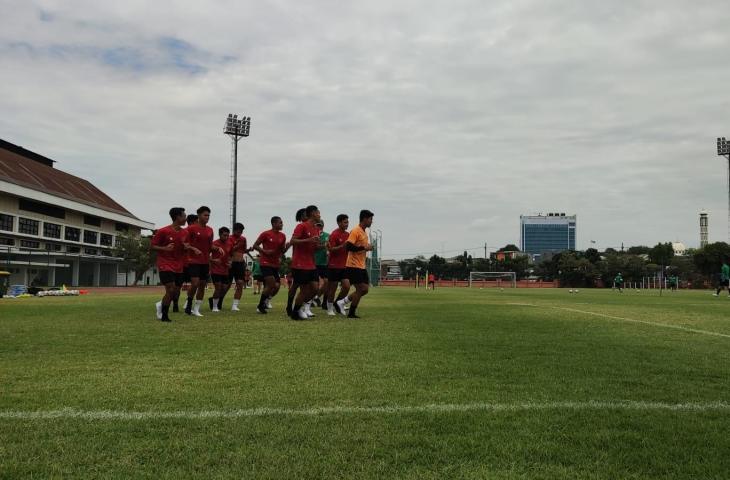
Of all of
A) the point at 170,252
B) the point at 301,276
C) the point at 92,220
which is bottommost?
the point at 301,276

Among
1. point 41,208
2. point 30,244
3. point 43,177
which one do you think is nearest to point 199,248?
point 30,244

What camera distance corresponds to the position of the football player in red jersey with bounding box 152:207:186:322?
10853 mm

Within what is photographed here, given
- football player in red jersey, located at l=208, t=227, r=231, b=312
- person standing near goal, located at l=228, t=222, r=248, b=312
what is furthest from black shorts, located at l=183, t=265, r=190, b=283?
person standing near goal, located at l=228, t=222, r=248, b=312

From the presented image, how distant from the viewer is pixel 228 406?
Answer: 4.01m

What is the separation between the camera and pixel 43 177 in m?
66.5

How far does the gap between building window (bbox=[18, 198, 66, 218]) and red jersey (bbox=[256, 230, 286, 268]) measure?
55.4 metres

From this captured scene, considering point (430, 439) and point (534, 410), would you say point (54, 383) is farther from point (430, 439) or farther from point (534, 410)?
point (534, 410)

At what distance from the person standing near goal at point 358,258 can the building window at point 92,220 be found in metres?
67.3

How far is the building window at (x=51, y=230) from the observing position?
62.3 meters

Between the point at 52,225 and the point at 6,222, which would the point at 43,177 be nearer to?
the point at 52,225

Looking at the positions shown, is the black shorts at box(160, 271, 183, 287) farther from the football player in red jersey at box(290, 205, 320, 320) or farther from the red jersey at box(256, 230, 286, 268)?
the football player in red jersey at box(290, 205, 320, 320)

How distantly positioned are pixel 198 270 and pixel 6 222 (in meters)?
52.8

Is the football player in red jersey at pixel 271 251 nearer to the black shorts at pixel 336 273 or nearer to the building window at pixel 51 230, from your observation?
the black shorts at pixel 336 273

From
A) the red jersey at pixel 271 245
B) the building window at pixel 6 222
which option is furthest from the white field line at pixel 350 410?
the building window at pixel 6 222
